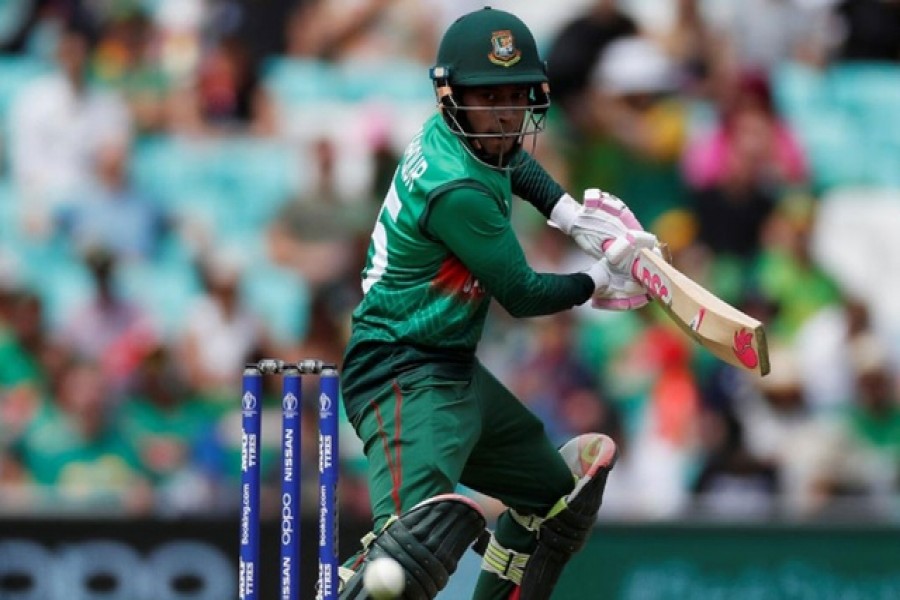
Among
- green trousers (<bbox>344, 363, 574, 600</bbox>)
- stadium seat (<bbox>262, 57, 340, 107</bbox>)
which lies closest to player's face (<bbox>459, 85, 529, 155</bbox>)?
green trousers (<bbox>344, 363, 574, 600</bbox>)

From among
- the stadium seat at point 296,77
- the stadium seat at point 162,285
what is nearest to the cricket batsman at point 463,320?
the stadium seat at point 162,285

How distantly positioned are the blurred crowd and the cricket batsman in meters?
2.79

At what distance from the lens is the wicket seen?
13.9ft

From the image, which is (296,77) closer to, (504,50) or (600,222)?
(600,222)

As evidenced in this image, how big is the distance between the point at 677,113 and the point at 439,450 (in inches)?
167

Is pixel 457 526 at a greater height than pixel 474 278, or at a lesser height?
lesser

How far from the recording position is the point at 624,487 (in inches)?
306

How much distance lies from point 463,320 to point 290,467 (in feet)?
2.15

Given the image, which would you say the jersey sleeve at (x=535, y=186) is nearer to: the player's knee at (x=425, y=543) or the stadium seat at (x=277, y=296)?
the player's knee at (x=425, y=543)

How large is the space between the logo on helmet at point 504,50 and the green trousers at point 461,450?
2.76 feet

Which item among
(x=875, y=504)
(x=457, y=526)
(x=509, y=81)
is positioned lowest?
(x=875, y=504)

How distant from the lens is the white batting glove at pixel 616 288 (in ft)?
15.3

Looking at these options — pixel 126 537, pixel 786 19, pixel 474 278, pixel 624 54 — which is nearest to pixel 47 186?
pixel 126 537

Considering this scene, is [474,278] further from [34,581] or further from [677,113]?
[677,113]
